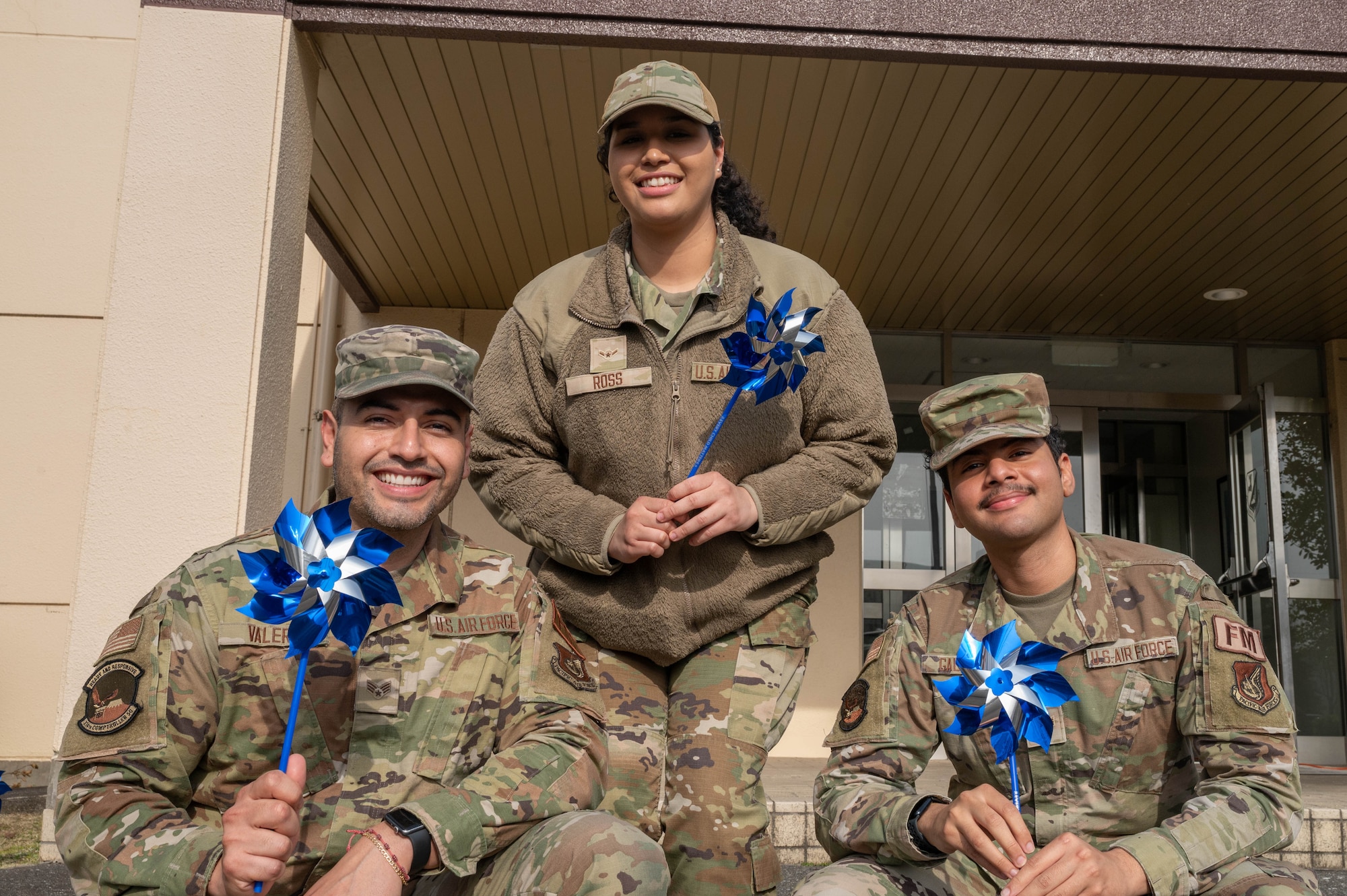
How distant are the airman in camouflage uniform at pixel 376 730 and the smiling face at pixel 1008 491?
3.27 feet

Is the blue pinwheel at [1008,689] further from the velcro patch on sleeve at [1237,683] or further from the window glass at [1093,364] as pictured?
the window glass at [1093,364]

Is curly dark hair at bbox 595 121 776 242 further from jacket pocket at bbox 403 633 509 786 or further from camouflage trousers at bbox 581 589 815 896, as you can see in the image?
jacket pocket at bbox 403 633 509 786

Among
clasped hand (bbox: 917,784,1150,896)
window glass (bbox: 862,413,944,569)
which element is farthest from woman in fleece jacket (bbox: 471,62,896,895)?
window glass (bbox: 862,413,944,569)

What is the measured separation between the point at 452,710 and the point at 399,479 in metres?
0.47

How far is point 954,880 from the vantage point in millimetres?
2379

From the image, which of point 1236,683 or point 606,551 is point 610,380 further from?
point 1236,683

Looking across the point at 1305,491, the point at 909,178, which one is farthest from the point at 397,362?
the point at 1305,491

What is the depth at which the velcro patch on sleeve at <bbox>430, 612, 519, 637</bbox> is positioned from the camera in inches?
85.9

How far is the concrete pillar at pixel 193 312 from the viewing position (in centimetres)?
385

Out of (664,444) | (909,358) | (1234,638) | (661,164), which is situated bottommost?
(1234,638)

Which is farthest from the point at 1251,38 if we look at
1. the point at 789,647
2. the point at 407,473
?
the point at 407,473

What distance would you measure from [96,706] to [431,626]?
0.60 meters

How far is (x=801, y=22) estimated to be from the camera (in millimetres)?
4250

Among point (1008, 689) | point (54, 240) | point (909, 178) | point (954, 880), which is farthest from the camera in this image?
point (54, 240)
